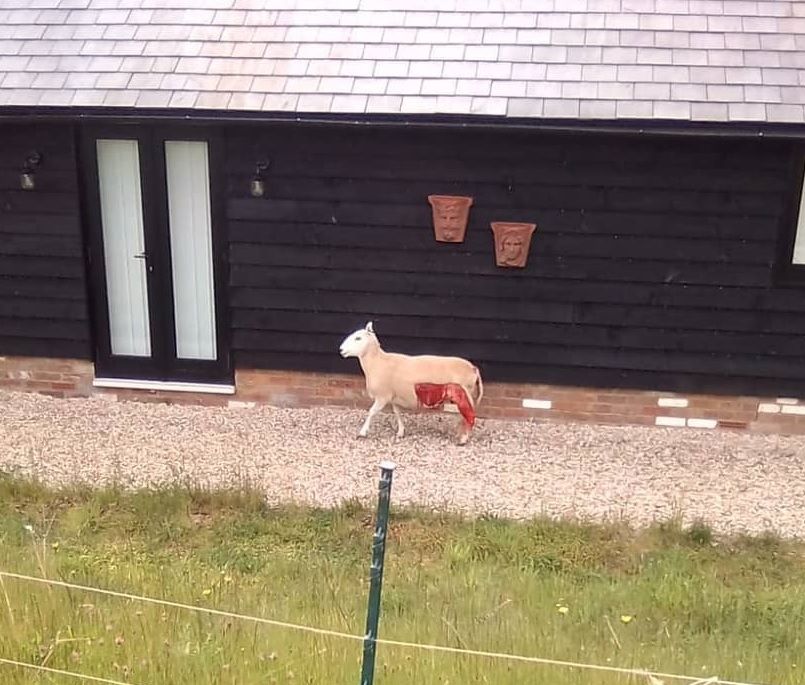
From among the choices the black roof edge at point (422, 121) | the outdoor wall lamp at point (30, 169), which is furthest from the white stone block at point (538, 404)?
the outdoor wall lamp at point (30, 169)

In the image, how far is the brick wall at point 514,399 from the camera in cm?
766

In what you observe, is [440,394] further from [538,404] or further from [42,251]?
[42,251]

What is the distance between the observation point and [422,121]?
7.01m

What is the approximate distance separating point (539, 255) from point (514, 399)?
1.26m

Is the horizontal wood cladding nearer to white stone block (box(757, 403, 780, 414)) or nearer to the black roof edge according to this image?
the black roof edge

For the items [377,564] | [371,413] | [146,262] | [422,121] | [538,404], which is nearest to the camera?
[377,564]

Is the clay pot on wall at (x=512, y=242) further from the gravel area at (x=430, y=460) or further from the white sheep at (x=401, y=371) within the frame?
the gravel area at (x=430, y=460)

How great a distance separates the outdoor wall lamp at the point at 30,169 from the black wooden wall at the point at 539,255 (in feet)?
5.41

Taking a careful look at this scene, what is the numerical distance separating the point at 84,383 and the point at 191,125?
2559 mm

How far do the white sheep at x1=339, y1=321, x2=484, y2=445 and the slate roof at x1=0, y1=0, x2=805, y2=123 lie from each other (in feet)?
6.00

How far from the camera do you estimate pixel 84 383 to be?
8273 mm

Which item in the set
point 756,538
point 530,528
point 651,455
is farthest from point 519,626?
point 651,455

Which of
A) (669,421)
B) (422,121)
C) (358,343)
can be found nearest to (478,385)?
(358,343)

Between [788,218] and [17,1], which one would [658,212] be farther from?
[17,1]
